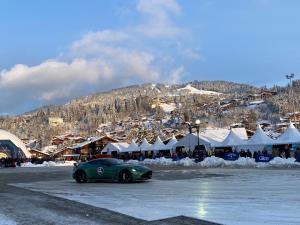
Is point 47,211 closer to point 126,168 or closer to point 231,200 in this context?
point 231,200

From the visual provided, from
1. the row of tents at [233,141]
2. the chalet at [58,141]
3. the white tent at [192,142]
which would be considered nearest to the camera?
the row of tents at [233,141]

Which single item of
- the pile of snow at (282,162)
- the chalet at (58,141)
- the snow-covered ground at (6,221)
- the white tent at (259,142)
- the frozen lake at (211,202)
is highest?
the chalet at (58,141)

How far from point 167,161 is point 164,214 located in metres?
41.0

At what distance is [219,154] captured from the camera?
5088cm

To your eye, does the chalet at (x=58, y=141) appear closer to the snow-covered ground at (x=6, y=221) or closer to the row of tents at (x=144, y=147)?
the row of tents at (x=144, y=147)

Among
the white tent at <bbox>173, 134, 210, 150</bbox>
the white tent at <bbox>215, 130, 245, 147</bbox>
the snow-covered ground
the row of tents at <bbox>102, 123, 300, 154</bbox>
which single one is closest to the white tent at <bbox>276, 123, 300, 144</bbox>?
the row of tents at <bbox>102, 123, 300, 154</bbox>

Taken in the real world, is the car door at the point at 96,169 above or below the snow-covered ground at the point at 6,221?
above

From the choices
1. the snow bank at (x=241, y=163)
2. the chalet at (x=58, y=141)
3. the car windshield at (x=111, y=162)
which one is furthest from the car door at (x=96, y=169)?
the chalet at (x=58, y=141)

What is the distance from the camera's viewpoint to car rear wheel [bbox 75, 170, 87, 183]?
25.2m

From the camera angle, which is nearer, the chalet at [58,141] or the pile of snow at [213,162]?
the pile of snow at [213,162]

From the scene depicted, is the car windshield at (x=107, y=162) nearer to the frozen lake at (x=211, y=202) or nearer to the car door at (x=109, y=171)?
the car door at (x=109, y=171)

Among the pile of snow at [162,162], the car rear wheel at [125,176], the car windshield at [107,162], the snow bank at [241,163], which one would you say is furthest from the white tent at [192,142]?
the car rear wheel at [125,176]

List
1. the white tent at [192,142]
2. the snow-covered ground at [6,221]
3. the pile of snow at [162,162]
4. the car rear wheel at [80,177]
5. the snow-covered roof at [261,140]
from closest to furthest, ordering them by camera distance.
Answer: the snow-covered ground at [6,221] < the car rear wheel at [80,177] < the pile of snow at [162,162] < the snow-covered roof at [261,140] < the white tent at [192,142]

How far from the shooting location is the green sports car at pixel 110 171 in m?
23.9
